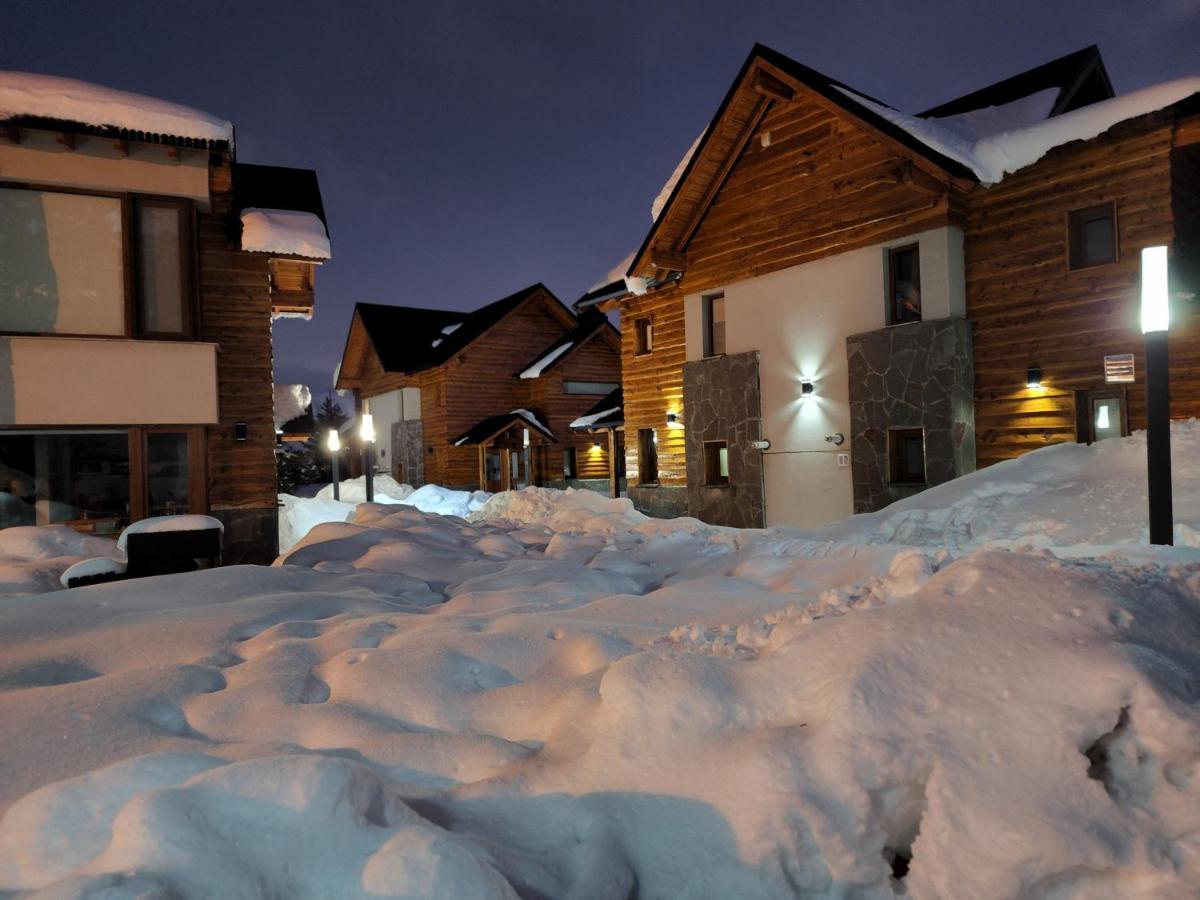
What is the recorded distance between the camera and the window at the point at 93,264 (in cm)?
961

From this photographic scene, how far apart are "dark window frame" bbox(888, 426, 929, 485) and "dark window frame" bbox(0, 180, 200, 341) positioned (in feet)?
38.7

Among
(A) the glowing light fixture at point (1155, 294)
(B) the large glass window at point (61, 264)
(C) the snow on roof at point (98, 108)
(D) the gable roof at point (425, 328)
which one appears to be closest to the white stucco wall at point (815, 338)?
(A) the glowing light fixture at point (1155, 294)

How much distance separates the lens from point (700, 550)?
8281 millimetres

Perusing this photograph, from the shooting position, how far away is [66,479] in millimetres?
10477

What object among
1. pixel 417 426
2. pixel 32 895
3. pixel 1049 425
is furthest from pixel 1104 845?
pixel 417 426

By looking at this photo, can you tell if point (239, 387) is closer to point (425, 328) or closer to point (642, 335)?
point (642, 335)

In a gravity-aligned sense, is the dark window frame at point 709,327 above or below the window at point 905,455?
above

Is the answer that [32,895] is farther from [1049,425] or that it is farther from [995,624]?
[1049,425]

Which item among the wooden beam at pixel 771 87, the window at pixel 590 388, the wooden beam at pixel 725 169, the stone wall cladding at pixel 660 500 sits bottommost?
the stone wall cladding at pixel 660 500

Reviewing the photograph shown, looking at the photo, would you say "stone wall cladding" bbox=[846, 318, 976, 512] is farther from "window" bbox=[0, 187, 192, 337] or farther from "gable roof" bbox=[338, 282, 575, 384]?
"gable roof" bbox=[338, 282, 575, 384]

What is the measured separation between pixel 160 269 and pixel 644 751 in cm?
1098

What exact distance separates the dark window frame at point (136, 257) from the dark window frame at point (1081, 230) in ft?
44.6

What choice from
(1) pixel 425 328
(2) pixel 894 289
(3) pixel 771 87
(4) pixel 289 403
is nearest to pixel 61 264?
(3) pixel 771 87

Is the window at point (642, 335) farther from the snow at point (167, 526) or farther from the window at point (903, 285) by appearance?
the snow at point (167, 526)
